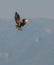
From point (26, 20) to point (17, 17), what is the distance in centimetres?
48

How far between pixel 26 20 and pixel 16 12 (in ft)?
2.29

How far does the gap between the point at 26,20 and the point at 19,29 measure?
0.37 metres

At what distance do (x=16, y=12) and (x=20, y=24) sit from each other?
21.4 inches

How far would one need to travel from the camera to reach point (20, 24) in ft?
31.4

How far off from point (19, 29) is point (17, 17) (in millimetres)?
394

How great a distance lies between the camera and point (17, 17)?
32.1 feet

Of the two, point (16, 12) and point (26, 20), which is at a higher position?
point (16, 12)

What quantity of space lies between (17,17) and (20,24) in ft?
1.00

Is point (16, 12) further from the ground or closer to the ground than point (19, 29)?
further from the ground

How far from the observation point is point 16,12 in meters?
9.98

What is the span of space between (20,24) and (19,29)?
0.46ft
